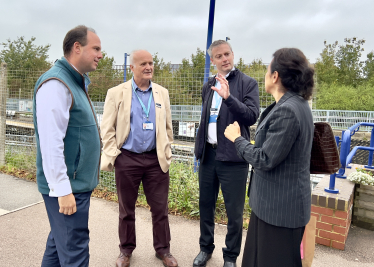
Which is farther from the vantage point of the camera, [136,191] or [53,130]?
[136,191]

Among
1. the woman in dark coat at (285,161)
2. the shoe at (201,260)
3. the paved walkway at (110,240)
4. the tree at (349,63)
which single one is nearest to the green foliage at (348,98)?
the tree at (349,63)

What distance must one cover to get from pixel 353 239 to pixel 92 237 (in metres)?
3.18

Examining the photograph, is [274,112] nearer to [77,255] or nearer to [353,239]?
[77,255]

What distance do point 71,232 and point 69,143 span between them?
1.87 feet

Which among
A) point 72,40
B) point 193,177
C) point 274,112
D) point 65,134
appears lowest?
point 193,177

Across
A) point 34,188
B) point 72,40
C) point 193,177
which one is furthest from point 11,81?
point 72,40

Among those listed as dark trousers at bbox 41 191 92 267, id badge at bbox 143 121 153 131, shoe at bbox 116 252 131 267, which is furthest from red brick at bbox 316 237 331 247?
dark trousers at bbox 41 191 92 267

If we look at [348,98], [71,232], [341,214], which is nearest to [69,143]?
[71,232]

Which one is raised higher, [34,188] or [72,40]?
[72,40]

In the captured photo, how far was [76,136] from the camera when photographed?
72.8 inches

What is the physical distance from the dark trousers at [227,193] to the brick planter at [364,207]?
2.09 meters

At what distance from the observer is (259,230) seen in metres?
1.82

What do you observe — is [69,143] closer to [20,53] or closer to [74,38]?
[74,38]

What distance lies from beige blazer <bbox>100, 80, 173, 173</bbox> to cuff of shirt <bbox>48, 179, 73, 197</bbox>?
38.0 inches
